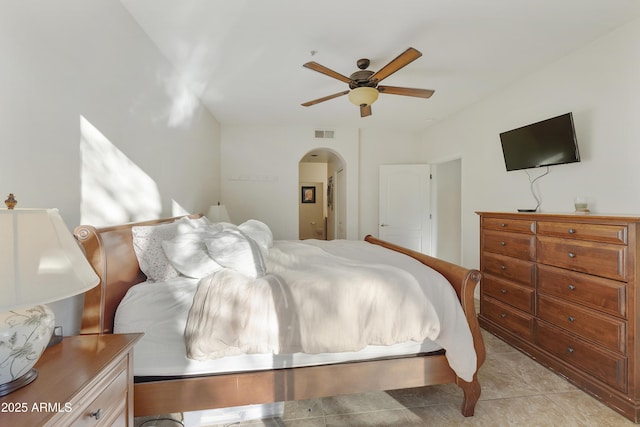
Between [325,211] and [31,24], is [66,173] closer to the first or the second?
[31,24]

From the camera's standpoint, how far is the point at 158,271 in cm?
170

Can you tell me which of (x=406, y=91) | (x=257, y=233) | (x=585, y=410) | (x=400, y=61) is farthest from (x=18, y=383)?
(x=406, y=91)

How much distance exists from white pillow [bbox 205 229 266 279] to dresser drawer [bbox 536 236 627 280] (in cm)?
221

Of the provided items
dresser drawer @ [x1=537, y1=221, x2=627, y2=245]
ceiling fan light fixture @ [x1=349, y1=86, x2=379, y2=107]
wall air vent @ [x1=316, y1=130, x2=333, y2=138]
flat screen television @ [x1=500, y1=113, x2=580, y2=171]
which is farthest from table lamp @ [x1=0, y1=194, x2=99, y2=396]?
wall air vent @ [x1=316, y1=130, x2=333, y2=138]

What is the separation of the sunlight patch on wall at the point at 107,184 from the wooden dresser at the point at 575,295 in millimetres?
3147

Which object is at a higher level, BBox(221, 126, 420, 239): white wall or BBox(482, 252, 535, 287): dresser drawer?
BBox(221, 126, 420, 239): white wall

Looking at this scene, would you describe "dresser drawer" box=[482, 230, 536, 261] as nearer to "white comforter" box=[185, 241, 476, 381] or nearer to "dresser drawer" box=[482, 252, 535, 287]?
"dresser drawer" box=[482, 252, 535, 287]

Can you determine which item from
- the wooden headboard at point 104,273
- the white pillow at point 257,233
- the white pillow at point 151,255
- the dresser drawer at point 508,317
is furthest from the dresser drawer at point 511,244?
the wooden headboard at point 104,273

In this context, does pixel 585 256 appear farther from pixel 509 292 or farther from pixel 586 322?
pixel 509 292

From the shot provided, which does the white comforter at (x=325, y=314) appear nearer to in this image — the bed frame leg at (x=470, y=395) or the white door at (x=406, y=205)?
the bed frame leg at (x=470, y=395)

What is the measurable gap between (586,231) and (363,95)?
1.96 meters

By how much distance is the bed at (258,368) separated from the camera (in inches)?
54.9

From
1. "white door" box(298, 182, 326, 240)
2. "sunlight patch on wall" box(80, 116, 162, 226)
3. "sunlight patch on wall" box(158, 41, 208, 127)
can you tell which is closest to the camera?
"sunlight patch on wall" box(80, 116, 162, 226)

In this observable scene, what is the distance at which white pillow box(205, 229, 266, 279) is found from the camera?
1.69 meters
